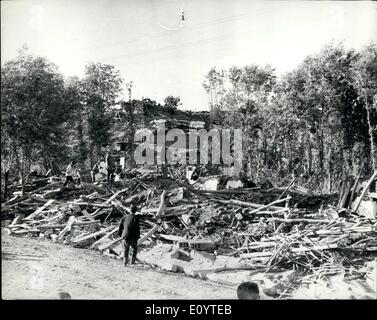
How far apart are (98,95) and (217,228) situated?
1941cm

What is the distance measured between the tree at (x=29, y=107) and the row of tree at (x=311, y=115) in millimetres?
11609

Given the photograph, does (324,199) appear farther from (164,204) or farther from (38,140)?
(38,140)

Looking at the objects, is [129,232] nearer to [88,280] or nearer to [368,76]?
[88,280]

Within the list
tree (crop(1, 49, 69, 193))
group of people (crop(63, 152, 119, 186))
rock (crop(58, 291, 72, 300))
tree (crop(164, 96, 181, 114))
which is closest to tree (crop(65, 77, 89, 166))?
tree (crop(1, 49, 69, 193))

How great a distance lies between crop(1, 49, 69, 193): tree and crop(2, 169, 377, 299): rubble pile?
2.38 metres

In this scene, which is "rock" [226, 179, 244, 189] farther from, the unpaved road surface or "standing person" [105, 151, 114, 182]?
the unpaved road surface

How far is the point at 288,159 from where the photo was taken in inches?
1065

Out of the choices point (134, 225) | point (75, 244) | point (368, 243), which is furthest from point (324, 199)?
point (75, 244)

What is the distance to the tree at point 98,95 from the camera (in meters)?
28.2

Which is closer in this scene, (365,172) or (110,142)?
(365,172)

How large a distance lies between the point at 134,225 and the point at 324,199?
822 cm

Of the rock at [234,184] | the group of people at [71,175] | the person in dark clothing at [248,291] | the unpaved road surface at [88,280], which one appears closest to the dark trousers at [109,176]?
the group of people at [71,175]

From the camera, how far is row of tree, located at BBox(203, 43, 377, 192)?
835 inches

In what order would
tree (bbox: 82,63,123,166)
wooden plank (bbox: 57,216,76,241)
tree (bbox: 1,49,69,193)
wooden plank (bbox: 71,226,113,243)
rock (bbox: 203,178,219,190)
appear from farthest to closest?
tree (bbox: 82,63,123,166), rock (bbox: 203,178,219,190), tree (bbox: 1,49,69,193), wooden plank (bbox: 57,216,76,241), wooden plank (bbox: 71,226,113,243)
